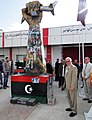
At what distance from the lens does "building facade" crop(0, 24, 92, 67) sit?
1761 centimetres

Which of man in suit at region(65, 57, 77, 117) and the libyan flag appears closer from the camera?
man in suit at region(65, 57, 77, 117)

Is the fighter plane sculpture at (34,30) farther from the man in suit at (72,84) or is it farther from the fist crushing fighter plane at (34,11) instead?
the man in suit at (72,84)

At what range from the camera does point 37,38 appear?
23.6 ft

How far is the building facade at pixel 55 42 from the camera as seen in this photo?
693 inches

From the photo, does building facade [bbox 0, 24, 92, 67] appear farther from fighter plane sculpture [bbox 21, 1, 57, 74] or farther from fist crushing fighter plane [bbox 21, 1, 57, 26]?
fighter plane sculpture [bbox 21, 1, 57, 74]

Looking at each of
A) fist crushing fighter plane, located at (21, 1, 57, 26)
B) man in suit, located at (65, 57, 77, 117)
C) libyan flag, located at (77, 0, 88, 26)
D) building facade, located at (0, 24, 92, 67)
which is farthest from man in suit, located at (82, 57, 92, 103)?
building facade, located at (0, 24, 92, 67)

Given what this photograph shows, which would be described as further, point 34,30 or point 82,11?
point 82,11

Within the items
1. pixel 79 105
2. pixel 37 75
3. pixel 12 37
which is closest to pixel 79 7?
pixel 37 75

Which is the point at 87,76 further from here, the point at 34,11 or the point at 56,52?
the point at 56,52

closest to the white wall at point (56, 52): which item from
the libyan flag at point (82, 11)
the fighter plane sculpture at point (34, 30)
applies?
the libyan flag at point (82, 11)

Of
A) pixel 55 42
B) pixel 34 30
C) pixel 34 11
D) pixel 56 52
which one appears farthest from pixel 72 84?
pixel 56 52

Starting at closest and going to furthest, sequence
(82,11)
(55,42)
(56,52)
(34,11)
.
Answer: (34,11) < (82,11) < (55,42) < (56,52)

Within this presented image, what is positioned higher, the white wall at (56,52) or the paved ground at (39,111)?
the white wall at (56,52)

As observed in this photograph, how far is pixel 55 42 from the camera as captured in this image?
61.5ft
